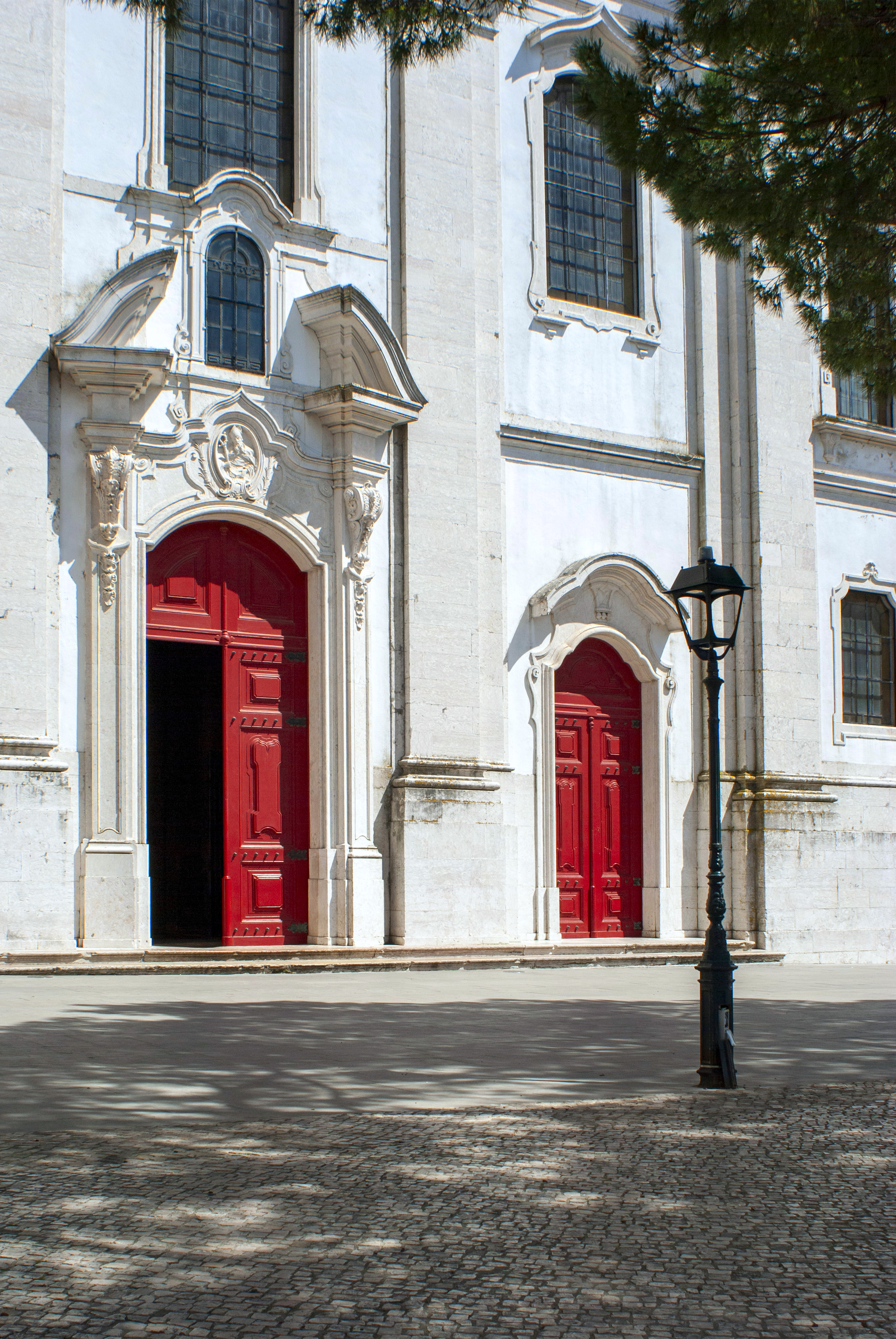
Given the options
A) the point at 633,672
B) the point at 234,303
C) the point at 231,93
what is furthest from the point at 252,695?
the point at 231,93

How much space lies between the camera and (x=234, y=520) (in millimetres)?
14789

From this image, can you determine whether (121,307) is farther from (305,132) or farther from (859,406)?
(859,406)

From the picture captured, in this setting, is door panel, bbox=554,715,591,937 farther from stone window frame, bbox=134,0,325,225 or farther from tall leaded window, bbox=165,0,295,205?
tall leaded window, bbox=165,0,295,205

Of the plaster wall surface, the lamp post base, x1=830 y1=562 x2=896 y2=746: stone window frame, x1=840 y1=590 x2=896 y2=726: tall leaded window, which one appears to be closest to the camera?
the lamp post base

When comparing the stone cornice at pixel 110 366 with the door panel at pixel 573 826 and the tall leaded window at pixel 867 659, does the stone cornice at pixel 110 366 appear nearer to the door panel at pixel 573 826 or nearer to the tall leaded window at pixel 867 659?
the door panel at pixel 573 826

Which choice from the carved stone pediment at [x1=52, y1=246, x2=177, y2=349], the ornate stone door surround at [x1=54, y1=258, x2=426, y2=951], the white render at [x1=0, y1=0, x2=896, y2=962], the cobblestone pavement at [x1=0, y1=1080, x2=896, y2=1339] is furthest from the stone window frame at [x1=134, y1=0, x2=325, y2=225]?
the cobblestone pavement at [x1=0, y1=1080, x2=896, y2=1339]

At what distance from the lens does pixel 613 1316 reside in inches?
157

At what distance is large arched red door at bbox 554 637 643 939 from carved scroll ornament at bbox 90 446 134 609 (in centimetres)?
568

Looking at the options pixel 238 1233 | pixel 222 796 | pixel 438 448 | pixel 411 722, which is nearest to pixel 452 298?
pixel 438 448

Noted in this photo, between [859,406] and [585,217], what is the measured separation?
208 inches

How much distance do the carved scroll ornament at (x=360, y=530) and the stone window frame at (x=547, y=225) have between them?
345cm

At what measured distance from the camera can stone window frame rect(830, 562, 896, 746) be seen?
63.3 ft

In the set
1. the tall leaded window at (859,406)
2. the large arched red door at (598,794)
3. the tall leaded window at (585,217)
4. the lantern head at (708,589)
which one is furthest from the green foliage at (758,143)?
the tall leaded window at (859,406)

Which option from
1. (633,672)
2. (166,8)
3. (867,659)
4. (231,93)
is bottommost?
(633,672)
